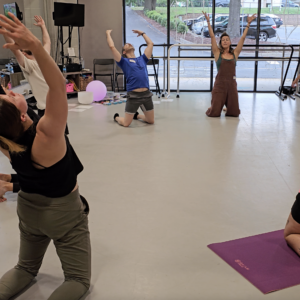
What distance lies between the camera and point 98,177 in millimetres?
3393

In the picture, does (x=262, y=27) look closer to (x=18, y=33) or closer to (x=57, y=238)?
(x=57, y=238)

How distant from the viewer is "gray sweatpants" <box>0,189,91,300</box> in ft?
5.28

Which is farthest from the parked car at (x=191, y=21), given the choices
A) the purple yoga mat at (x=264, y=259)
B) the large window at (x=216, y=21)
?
the purple yoga mat at (x=264, y=259)

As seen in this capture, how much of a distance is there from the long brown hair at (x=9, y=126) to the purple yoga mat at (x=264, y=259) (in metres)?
1.29

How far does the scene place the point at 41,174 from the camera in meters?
1.54

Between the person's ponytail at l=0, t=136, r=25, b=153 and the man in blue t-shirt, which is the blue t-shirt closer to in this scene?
the man in blue t-shirt

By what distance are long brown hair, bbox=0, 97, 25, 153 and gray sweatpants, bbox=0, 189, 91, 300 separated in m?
0.26

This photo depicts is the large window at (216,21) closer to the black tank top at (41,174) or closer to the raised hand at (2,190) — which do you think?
the raised hand at (2,190)

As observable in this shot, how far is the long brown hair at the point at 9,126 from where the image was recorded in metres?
1.43

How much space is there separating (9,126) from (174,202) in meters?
1.66

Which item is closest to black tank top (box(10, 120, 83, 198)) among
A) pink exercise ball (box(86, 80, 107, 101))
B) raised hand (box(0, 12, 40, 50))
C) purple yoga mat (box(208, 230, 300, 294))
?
raised hand (box(0, 12, 40, 50))

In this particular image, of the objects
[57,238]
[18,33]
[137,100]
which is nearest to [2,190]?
[57,238]

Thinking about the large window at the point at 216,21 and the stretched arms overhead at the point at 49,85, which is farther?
the large window at the point at 216,21

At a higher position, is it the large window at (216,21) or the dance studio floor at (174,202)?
the large window at (216,21)
